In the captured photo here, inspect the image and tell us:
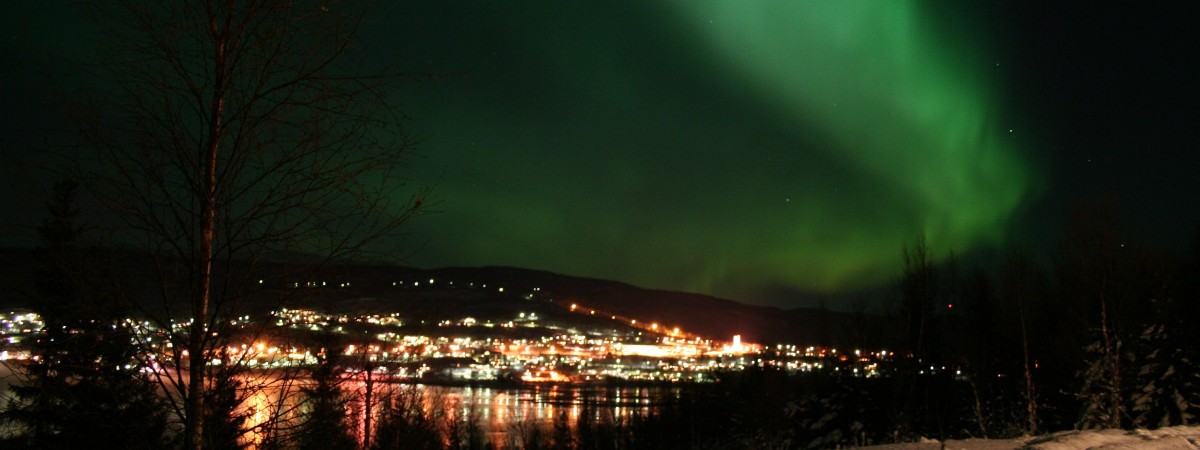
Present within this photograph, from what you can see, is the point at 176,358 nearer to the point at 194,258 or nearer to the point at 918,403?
the point at 194,258

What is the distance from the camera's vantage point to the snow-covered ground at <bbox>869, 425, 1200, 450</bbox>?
974cm

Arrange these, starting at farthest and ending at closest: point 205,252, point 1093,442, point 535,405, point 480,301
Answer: point 535,405, point 480,301, point 1093,442, point 205,252

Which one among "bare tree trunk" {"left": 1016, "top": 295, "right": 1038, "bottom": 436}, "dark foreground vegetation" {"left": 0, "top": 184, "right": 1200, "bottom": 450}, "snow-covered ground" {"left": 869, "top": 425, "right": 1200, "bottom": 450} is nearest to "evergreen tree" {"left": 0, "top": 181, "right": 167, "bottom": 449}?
"dark foreground vegetation" {"left": 0, "top": 184, "right": 1200, "bottom": 450}

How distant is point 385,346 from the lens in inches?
313

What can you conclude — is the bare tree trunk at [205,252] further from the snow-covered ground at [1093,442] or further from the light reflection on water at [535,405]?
the light reflection on water at [535,405]

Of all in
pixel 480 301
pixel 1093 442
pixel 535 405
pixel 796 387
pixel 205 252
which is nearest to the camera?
pixel 205 252

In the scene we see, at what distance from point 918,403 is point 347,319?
48.1m

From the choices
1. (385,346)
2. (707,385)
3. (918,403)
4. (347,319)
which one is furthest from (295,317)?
(707,385)

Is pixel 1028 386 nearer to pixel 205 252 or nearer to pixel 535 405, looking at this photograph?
pixel 205 252

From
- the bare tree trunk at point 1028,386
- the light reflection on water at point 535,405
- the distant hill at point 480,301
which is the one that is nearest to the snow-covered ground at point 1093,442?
the distant hill at point 480,301

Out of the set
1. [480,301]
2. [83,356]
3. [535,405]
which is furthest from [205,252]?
[535,405]

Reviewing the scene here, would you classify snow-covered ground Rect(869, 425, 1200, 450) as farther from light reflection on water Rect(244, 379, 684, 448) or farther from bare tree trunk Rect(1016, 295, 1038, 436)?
bare tree trunk Rect(1016, 295, 1038, 436)

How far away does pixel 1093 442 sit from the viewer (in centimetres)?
1005

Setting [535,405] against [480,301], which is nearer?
[480,301]
